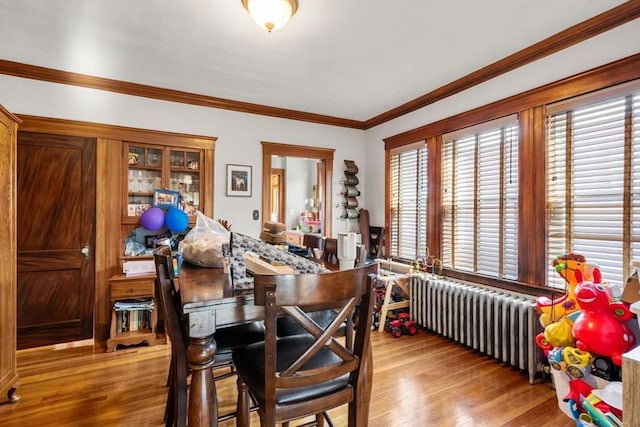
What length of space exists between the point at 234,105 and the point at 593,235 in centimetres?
372

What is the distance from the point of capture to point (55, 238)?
3.07m

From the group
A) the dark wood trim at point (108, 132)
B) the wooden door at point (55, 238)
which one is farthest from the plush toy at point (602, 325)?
the wooden door at point (55, 238)

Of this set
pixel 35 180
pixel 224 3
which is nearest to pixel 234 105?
pixel 224 3

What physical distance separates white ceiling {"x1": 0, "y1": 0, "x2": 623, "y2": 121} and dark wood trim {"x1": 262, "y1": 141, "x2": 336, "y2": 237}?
2.76 ft

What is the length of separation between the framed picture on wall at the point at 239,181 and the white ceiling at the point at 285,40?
→ 3.05ft

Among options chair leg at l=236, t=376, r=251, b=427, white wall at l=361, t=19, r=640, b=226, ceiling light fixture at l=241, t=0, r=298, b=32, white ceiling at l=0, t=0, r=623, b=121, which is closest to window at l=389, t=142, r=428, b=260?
white wall at l=361, t=19, r=640, b=226

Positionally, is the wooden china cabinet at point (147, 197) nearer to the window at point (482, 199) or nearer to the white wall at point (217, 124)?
the white wall at point (217, 124)

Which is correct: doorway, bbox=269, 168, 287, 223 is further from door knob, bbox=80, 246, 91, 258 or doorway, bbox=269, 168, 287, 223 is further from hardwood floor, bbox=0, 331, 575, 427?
hardwood floor, bbox=0, 331, 575, 427

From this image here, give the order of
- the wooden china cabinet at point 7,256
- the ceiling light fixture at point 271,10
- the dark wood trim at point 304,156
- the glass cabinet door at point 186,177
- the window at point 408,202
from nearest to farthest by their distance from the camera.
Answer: the ceiling light fixture at point 271,10, the wooden china cabinet at point 7,256, the glass cabinet door at point 186,177, the window at point 408,202, the dark wood trim at point 304,156

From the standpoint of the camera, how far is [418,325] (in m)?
3.44

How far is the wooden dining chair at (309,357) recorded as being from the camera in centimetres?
102

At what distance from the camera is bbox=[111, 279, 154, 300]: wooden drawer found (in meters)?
3.07

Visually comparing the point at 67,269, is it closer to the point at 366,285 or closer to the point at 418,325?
the point at 366,285

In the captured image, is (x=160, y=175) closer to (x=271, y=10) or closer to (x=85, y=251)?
(x=85, y=251)
